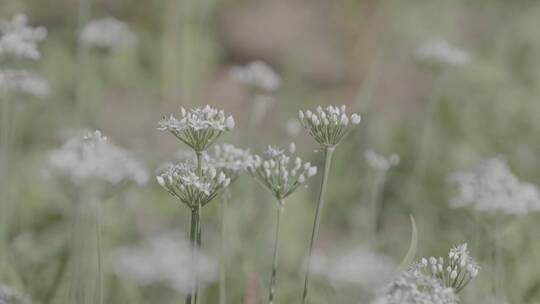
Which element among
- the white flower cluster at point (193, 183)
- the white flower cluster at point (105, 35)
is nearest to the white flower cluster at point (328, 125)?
the white flower cluster at point (193, 183)

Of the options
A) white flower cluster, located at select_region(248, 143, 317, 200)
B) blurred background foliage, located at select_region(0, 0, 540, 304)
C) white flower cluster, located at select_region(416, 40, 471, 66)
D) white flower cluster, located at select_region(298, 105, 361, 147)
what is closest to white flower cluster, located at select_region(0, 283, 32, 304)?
blurred background foliage, located at select_region(0, 0, 540, 304)

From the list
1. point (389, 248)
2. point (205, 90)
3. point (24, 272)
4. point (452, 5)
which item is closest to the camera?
point (24, 272)

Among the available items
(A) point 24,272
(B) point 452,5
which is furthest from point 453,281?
(B) point 452,5

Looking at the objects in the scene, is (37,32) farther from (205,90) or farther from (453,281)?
(205,90)

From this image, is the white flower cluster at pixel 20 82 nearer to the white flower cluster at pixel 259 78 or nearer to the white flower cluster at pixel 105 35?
the white flower cluster at pixel 105 35

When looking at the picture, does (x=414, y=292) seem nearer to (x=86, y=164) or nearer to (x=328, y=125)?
(x=328, y=125)

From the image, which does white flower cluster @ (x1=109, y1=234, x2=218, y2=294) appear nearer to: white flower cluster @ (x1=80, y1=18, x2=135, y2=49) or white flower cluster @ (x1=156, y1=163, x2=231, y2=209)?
white flower cluster @ (x1=156, y1=163, x2=231, y2=209)
